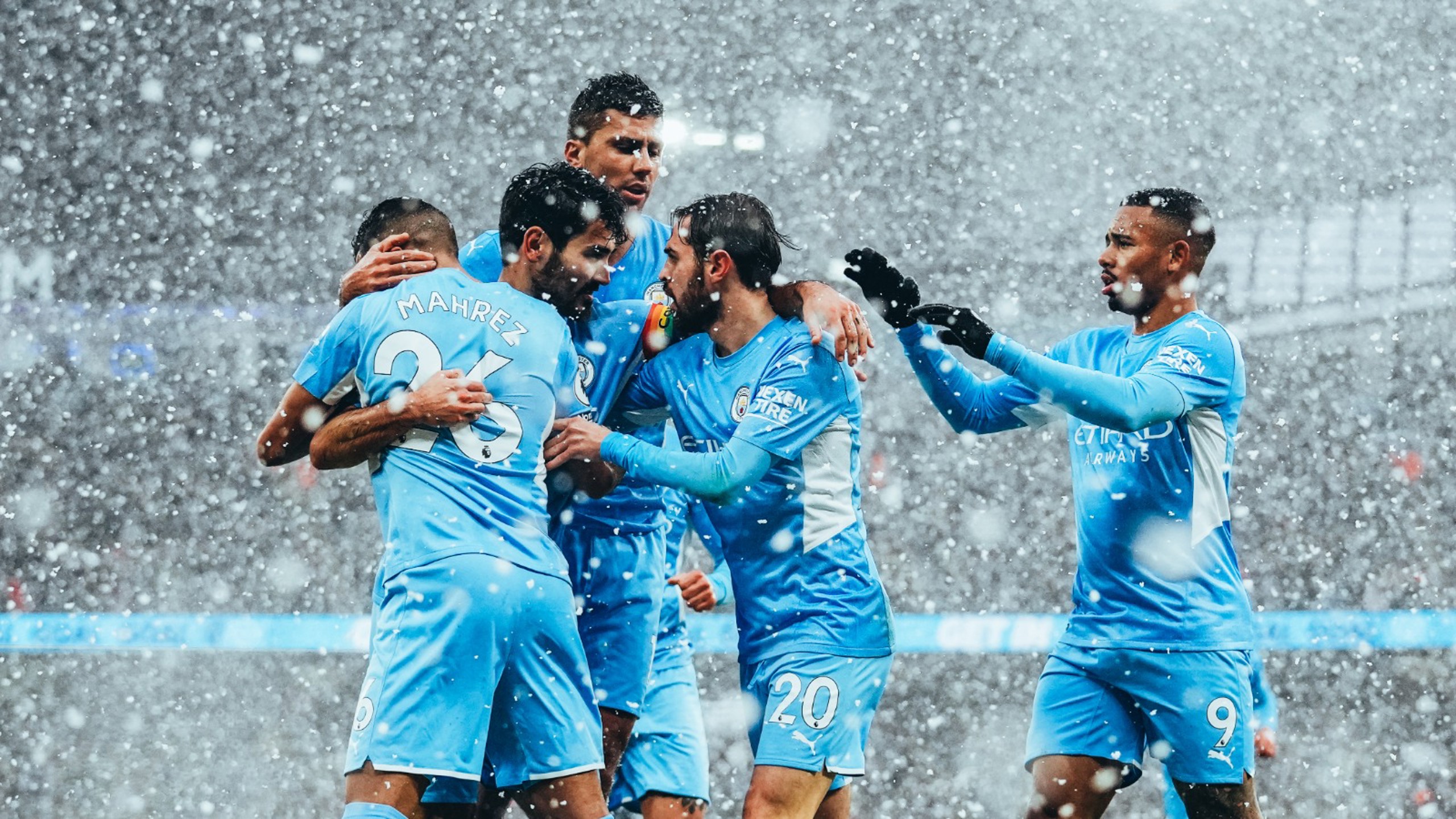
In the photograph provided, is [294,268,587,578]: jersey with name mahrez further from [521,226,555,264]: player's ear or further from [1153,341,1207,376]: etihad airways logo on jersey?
[1153,341,1207,376]: etihad airways logo on jersey

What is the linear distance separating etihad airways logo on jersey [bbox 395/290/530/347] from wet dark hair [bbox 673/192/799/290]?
1.38ft

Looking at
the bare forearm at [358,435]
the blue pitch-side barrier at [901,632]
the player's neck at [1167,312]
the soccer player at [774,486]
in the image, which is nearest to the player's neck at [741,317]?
the soccer player at [774,486]

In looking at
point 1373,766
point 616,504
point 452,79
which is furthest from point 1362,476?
point 616,504

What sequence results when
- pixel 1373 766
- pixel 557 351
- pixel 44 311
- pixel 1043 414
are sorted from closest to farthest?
1. pixel 557 351
2. pixel 1043 414
3. pixel 1373 766
4. pixel 44 311

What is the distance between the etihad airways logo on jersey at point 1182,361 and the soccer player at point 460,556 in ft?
4.17

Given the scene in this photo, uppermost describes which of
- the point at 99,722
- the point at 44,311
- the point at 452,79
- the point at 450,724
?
the point at 452,79

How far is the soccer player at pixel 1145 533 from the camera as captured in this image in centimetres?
258

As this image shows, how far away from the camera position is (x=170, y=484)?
1154cm

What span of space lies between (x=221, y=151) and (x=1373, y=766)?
10.3 meters

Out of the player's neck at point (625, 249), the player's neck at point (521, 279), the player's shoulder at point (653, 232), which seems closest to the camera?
the player's neck at point (521, 279)

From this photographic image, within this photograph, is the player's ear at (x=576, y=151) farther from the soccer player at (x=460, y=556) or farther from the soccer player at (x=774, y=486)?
the soccer player at (x=460, y=556)

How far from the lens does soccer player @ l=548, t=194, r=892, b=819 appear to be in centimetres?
227

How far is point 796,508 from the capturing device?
2369 mm

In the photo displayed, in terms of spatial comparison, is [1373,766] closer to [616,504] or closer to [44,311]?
[616,504]
